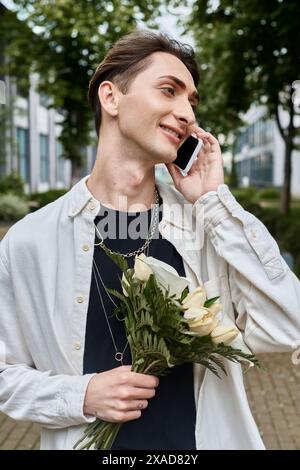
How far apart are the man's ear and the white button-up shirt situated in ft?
0.94

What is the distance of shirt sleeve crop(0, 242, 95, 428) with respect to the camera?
6.11 feet

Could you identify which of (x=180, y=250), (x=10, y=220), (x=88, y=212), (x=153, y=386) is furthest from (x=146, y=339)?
(x=10, y=220)

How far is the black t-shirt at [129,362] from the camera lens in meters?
1.98

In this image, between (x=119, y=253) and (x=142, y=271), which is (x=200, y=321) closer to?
(x=142, y=271)

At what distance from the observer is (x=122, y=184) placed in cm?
209

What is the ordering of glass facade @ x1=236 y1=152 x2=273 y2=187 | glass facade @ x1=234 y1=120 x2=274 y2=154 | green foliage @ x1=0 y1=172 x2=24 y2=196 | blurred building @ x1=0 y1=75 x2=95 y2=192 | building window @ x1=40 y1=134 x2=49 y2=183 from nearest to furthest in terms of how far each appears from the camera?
green foliage @ x1=0 y1=172 x2=24 y2=196
blurred building @ x1=0 y1=75 x2=95 y2=192
building window @ x1=40 y1=134 x2=49 y2=183
glass facade @ x1=234 y1=120 x2=274 y2=154
glass facade @ x1=236 y1=152 x2=273 y2=187

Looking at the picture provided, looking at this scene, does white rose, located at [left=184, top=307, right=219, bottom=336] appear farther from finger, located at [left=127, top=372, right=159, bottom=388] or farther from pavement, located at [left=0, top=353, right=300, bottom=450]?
pavement, located at [left=0, top=353, right=300, bottom=450]

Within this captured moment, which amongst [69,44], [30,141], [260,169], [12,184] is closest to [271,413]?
[69,44]

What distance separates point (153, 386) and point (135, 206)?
1.88ft

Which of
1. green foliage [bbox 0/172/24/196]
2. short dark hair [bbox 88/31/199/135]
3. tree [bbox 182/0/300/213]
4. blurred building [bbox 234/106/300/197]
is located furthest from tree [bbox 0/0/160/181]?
blurred building [bbox 234/106/300/197]

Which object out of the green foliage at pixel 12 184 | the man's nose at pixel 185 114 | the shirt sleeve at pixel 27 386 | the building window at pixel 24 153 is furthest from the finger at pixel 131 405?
the building window at pixel 24 153

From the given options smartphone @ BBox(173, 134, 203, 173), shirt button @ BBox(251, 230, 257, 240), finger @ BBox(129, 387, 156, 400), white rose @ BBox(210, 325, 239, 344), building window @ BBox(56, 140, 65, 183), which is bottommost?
building window @ BBox(56, 140, 65, 183)

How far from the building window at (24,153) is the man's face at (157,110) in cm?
3766

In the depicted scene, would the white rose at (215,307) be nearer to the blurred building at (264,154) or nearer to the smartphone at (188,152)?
the smartphone at (188,152)
